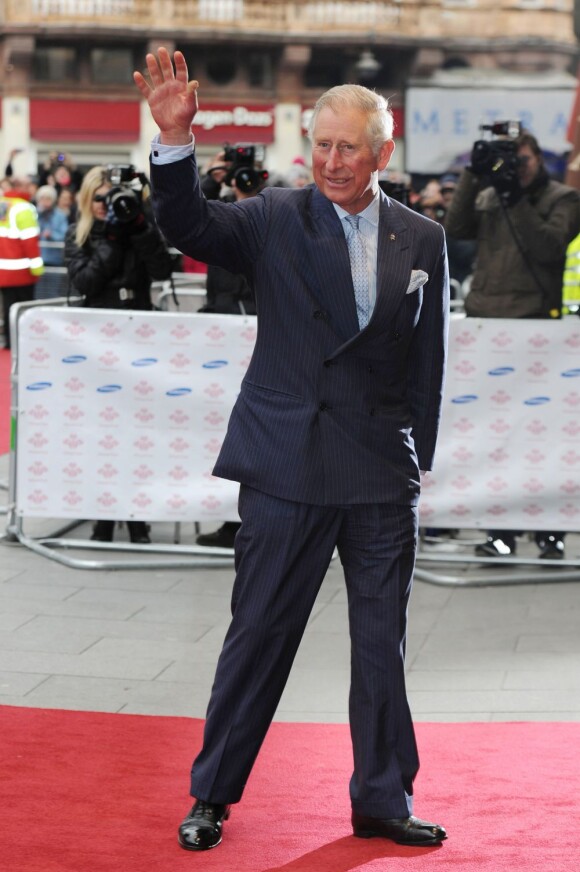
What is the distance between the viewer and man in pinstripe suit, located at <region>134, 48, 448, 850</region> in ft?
13.5

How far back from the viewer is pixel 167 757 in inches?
195

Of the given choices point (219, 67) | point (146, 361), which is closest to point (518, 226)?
point (146, 361)

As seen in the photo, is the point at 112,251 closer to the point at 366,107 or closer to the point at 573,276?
the point at 573,276

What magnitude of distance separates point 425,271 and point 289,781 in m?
1.60

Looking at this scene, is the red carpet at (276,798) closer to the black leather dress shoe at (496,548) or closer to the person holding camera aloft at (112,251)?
the black leather dress shoe at (496,548)

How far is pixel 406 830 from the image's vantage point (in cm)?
420

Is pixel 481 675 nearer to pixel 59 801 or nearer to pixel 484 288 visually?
pixel 59 801

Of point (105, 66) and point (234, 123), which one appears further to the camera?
point (105, 66)

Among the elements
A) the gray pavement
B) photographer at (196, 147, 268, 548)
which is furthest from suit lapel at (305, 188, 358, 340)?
photographer at (196, 147, 268, 548)

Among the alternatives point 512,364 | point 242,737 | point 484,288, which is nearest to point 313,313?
point 242,737

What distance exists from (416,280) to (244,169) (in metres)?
5.02

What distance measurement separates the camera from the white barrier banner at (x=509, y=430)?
7.64 metres

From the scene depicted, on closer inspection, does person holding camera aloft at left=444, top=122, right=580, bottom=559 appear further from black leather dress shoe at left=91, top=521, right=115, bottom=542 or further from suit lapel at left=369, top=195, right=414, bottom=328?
suit lapel at left=369, top=195, right=414, bottom=328

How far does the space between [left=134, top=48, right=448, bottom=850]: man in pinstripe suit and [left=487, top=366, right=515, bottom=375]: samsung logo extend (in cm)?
344
